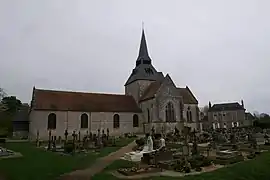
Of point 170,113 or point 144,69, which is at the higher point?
point 144,69

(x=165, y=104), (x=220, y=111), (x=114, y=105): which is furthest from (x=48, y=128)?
(x=220, y=111)

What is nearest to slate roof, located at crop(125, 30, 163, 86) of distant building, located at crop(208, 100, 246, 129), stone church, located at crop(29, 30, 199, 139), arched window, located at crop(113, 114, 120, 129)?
stone church, located at crop(29, 30, 199, 139)

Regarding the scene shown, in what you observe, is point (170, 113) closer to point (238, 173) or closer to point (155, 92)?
point (155, 92)

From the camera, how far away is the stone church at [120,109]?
3628 centimetres

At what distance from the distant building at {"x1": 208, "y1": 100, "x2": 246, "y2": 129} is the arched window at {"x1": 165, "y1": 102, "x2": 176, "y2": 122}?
34.7 m

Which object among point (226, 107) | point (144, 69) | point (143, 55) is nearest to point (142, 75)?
point (144, 69)

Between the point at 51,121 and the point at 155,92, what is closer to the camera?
the point at 51,121

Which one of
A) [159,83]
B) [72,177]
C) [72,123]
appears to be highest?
[159,83]

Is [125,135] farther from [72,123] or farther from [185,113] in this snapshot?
[185,113]

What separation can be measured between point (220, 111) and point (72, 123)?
5151cm

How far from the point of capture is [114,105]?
42125 millimetres

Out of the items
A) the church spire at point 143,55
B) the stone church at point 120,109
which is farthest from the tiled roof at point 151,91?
the church spire at point 143,55

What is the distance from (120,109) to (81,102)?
674 centimetres

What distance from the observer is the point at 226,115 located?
73.1 metres
